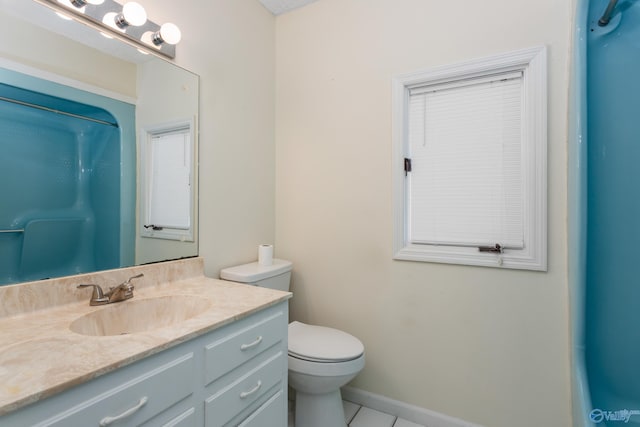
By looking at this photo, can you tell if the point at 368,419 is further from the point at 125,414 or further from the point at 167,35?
the point at 167,35

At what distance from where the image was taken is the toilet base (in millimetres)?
1547

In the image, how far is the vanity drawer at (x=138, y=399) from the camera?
664 millimetres

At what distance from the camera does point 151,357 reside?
0.80 metres

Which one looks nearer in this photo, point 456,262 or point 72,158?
point 72,158

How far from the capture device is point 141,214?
136 cm

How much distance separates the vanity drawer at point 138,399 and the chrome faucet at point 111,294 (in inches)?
18.9

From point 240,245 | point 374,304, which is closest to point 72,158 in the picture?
point 240,245

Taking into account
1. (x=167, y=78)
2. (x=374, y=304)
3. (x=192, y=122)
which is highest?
(x=167, y=78)

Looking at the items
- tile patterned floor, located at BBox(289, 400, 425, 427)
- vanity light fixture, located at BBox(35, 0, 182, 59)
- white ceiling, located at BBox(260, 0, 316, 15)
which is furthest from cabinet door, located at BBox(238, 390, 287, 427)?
white ceiling, located at BBox(260, 0, 316, 15)

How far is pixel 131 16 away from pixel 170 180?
693 mm

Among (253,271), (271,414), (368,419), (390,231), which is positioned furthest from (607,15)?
(368,419)

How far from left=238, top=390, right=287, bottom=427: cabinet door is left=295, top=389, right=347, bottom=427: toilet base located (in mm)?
299

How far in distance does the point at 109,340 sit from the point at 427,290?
146 cm

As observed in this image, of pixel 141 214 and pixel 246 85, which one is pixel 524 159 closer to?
pixel 246 85
